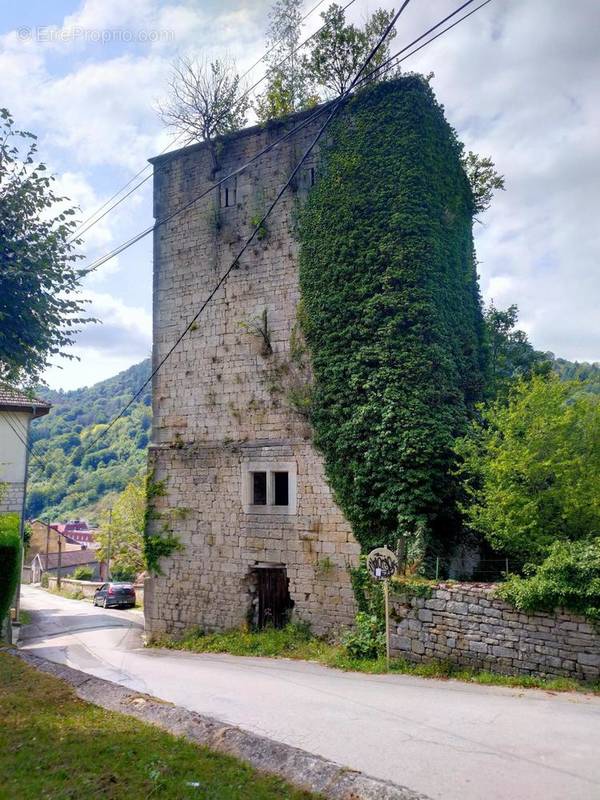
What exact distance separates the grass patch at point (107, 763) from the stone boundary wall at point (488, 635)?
5114 millimetres

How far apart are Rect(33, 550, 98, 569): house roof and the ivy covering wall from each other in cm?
4548

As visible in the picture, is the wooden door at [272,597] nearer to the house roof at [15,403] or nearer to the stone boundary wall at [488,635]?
the stone boundary wall at [488,635]

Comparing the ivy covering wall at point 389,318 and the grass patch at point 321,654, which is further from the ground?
the ivy covering wall at point 389,318

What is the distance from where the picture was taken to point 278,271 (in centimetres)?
1396

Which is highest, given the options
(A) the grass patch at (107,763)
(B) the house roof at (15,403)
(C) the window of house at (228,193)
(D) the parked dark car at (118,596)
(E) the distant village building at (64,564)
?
(C) the window of house at (228,193)

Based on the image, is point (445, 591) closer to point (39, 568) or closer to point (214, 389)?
point (214, 389)

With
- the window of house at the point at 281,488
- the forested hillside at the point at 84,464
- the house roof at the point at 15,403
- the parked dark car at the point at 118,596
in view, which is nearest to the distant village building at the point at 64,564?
the parked dark car at the point at 118,596

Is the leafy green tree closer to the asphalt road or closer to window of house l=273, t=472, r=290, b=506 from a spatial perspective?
the asphalt road

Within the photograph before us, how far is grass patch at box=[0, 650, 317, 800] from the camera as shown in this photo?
4562 mm

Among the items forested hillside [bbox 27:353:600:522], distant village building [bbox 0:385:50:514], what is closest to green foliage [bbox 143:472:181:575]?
distant village building [bbox 0:385:50:514]

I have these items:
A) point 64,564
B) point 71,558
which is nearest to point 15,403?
point 64,564

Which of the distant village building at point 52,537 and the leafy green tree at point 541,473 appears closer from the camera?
the leafy green tree at point 541,473

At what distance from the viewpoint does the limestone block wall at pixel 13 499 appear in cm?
2294

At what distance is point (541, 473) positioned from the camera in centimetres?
957
